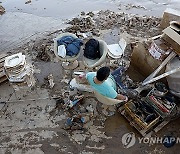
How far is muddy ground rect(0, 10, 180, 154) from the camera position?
513 cm

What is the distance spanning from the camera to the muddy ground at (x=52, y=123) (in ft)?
16.8

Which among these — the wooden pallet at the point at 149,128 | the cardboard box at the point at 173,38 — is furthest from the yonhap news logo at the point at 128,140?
the cardboard box at the point at 173,38

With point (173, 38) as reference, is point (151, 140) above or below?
below

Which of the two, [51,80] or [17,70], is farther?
[51,80]

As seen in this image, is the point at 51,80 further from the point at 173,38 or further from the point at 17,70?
the point at 173,38

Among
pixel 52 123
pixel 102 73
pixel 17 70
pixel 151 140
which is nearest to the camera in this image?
pixel 102 73

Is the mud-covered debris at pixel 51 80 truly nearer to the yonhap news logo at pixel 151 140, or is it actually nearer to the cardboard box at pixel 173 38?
the yonhap news logo at pixel 151 140

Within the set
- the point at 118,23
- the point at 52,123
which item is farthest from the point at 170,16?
the point at 52,123

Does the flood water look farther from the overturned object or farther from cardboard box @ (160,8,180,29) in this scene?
the overturned object

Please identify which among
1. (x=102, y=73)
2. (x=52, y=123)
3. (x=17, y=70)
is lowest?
(x=52, y=123)

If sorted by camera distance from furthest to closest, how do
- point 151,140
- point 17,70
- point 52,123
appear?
point 17,70 → point 52,123 → point 151,140

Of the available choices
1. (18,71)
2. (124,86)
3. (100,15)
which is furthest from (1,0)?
(124,86)

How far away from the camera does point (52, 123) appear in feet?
18.1

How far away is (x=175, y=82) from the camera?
17.9 ft
